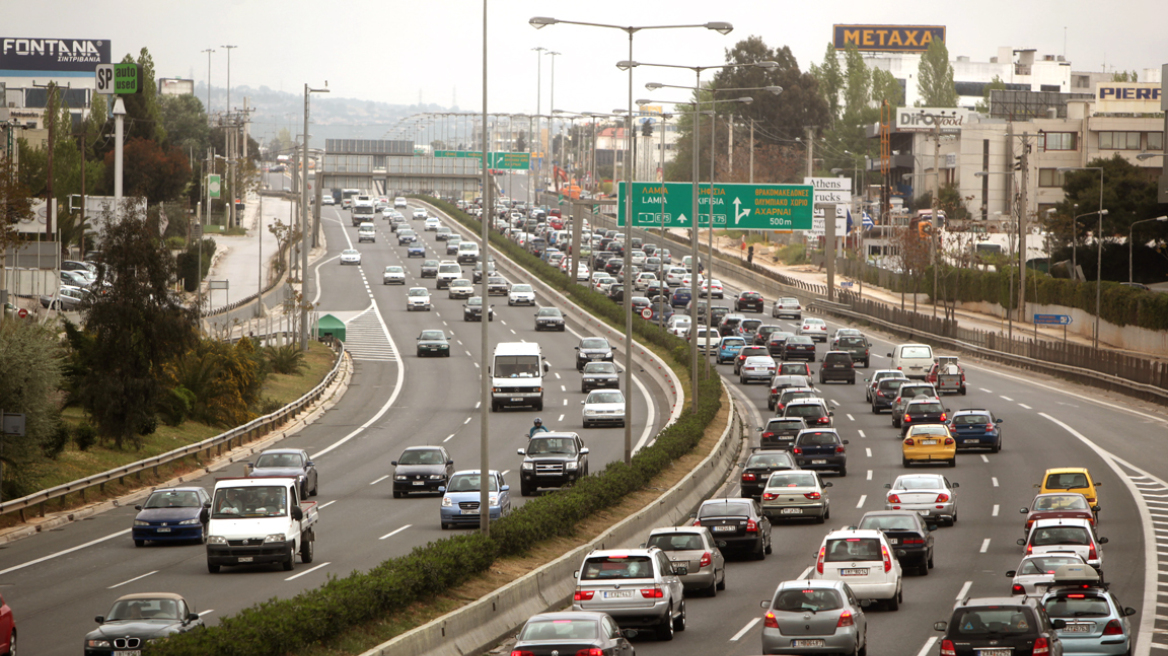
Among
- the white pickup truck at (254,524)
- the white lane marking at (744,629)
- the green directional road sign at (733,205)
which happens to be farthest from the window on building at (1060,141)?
the white lane marking at (744,629)

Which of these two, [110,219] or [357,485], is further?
[110,219]

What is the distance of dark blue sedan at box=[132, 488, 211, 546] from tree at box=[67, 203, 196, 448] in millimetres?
11416

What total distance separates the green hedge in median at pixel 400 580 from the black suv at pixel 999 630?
705cm

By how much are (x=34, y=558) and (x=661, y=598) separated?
15.2 m

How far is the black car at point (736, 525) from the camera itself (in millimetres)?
26406

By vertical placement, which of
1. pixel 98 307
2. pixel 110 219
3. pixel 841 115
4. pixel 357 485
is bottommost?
pixel 357 485

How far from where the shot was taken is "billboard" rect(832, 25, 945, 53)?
19038 centimetres

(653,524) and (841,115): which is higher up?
(841,115)

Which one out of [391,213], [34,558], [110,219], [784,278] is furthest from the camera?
[391,213]

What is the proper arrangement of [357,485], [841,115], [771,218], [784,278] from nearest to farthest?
[357,485]
[771,218]
[784,278]
[841,115]

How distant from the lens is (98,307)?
40531 mm

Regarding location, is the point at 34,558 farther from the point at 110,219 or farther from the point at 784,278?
the point at 784,278

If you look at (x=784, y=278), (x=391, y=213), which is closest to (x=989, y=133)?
(x=784, y=278)

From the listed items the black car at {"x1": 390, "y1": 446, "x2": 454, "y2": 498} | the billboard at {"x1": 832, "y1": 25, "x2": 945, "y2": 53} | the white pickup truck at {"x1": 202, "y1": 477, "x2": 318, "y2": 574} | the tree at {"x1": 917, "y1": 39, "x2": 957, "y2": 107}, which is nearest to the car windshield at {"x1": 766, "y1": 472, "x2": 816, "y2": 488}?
the black car at {"x1": 390, "y1": 446, "x2": 454, "y2": 498}
